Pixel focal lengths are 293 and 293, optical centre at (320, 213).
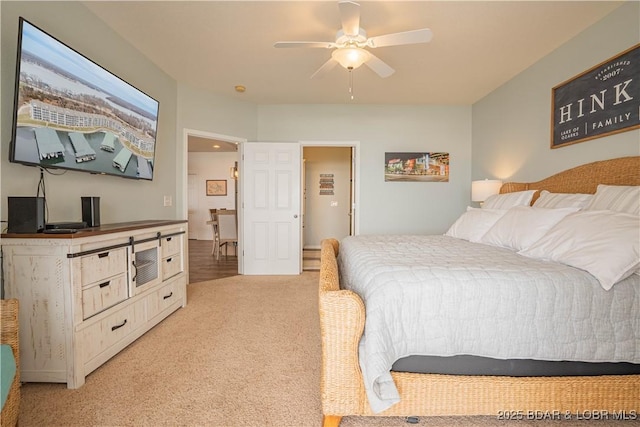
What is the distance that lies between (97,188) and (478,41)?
11.9 feet

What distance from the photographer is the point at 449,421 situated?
142cm

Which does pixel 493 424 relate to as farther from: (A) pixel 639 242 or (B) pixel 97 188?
(B) pixel 97 188

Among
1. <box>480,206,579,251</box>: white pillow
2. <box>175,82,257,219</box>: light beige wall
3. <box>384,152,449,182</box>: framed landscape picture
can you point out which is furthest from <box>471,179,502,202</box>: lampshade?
<box>175,82,257,219</box>: light beige wall

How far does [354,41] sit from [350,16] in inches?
11.7

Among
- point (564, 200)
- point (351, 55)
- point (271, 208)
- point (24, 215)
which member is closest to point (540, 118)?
point (564, 200)

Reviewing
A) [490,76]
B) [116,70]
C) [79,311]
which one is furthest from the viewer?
[490,76]

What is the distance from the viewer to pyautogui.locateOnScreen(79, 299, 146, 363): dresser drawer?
1.75 m

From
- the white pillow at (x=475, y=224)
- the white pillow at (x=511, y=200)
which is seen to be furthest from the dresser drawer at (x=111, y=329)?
the white pillow at (x=511, y=200)

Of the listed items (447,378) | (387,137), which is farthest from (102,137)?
(387,137)

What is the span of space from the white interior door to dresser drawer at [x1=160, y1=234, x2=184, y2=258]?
1.58 m

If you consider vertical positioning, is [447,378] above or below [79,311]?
below

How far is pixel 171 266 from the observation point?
2.76 metres

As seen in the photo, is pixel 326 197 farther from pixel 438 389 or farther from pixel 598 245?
pixel 438 389

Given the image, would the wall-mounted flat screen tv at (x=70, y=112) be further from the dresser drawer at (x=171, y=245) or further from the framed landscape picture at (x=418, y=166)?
the framed landscape picture at (x=418, y=166)
